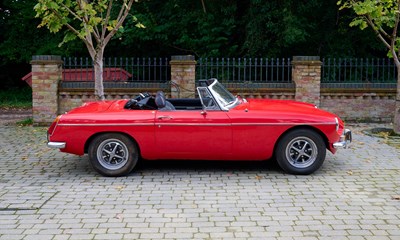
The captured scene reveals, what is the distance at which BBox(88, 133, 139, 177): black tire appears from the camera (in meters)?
7.48

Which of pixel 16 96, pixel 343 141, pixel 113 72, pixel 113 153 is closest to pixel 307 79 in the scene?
pixel 113 72

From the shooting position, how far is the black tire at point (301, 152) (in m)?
7.44

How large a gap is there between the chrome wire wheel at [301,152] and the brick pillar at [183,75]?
6.07 m

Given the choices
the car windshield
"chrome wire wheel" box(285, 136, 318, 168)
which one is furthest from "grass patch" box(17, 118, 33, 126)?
"chrome wire wheel" box(285, 136, 318, 168)

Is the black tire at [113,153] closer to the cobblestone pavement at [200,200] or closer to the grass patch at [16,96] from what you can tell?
the cobblestone pavement at [200,200]

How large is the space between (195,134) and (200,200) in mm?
1415

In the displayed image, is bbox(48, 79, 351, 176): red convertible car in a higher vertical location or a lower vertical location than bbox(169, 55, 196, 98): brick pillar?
lower

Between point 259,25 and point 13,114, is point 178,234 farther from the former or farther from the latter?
point 259,25

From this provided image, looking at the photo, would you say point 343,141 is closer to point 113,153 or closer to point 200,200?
point 200,200

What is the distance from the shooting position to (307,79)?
43.9 ft

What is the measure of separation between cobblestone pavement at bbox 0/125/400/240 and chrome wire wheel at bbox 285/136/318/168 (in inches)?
9.8

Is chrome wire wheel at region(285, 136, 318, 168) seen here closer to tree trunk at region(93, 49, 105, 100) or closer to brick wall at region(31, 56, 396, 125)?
tree trunk at region(93, 49, 105, 100)

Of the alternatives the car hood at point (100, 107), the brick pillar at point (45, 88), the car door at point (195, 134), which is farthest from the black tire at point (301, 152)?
the brick pillar at point (45, 88)

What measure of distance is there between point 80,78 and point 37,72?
1251mm
